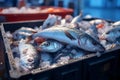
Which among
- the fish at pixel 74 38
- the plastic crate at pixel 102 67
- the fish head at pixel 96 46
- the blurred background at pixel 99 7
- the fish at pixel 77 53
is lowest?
the blurred background at pixel 99 7

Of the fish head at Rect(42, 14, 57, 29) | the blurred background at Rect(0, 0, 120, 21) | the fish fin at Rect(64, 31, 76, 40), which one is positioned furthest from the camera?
the blurred background at Rect(0, 0, 120, 21)

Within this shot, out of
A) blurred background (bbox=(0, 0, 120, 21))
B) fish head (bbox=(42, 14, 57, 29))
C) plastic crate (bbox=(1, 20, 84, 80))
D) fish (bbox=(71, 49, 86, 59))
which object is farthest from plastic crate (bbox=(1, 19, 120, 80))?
blurred background (bbox=(0, 0, 120, 21))

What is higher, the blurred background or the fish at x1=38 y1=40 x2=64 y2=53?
the fish at x1=38 y1=40 x2=64 y2=53

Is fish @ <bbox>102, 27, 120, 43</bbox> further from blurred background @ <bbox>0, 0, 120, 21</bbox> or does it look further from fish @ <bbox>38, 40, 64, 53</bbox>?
blurred background @ <bbox>0, 0, 120, 21</bbox>

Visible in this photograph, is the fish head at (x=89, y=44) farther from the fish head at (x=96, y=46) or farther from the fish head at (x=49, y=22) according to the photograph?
the fish head at (x=49, y=22)

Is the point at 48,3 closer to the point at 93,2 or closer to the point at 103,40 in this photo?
the point at 93,2

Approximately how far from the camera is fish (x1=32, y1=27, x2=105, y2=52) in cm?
120

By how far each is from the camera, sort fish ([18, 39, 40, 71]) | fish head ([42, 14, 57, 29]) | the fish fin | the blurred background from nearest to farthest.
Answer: fish ([18, 39, 40, 71]) → the fish fin → fish head ([42, 14, 57, 29]) → the blurred background

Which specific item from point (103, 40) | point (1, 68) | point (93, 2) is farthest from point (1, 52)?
point (93, 2)

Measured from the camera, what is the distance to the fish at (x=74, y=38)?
1.20 m

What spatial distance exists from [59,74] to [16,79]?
0.26 metres

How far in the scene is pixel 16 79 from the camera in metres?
0.79

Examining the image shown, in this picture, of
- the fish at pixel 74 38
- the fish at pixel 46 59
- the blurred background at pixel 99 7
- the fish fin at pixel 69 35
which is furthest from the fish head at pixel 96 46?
the blurred background at pixel 99 7

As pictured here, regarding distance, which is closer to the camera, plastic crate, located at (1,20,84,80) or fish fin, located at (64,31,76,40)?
plastic crate, located at (1,20,84,80)
